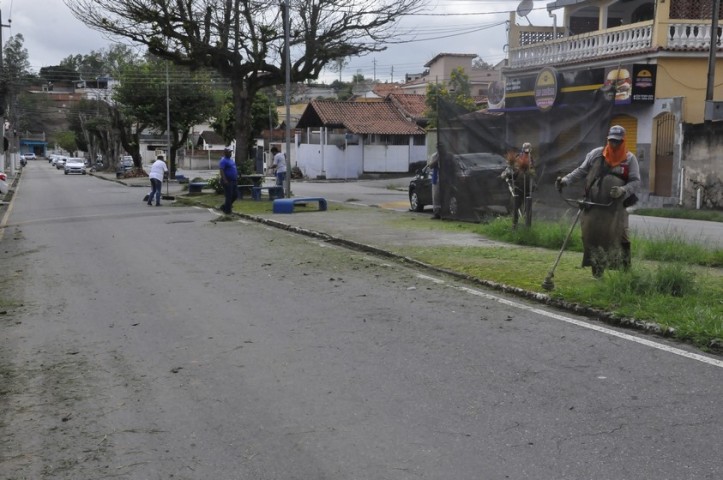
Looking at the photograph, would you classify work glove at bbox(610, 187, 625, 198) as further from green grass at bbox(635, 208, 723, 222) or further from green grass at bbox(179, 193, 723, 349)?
green grass at bbox(635, 208, 723, 222)

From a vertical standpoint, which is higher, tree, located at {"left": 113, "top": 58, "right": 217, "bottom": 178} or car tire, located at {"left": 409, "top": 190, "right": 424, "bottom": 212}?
tree, located at {"left": 113, "top": 58, "right": 217, "bottom": 178}

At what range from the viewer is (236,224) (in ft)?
58.0

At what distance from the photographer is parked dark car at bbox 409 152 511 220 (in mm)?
14688

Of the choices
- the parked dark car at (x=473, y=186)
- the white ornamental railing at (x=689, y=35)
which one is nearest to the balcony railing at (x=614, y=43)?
the white ornamental railing at (x=689, y=35)

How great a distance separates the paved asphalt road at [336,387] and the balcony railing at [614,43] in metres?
19.7

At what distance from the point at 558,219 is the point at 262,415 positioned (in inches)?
351

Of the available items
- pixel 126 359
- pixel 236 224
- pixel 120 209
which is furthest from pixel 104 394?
pixel 120 209

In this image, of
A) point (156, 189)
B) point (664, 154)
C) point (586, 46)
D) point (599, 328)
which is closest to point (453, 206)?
point (599, 328)

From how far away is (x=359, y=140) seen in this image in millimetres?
49156

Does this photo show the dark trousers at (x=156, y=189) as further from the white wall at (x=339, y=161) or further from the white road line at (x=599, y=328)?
the white wall at (x=339, y=161)

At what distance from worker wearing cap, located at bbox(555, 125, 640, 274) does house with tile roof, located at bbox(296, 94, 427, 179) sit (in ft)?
131

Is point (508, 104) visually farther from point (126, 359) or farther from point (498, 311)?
point (126, 359)

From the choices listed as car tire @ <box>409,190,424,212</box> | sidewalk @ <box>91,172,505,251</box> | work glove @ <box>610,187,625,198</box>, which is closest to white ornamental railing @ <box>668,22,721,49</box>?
car tire @ <box>409,190,424,212</box>

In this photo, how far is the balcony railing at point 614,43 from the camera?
25.6 m
